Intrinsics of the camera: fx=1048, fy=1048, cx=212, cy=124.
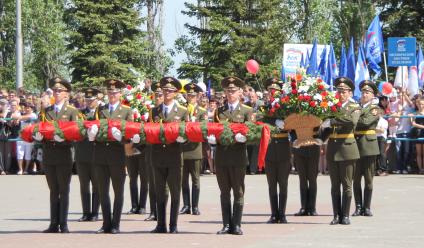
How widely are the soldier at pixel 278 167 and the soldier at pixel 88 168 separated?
8.76 ft

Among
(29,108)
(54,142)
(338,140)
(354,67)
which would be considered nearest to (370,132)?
(338,140)

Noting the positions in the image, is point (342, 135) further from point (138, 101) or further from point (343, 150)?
point (138, 101)

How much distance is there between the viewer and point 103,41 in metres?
50.6

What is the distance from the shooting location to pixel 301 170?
17.0 m

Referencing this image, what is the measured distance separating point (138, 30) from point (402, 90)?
27.9 metres

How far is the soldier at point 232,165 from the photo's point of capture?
1409 cm

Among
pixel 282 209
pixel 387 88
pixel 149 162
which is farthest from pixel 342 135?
pixel 387 88

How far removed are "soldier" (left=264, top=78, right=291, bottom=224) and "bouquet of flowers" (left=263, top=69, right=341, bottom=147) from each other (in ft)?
1.34

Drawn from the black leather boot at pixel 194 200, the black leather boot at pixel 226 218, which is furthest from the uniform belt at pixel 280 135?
the black leather boot at pixel 226 218

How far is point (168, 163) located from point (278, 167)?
8.17 ft

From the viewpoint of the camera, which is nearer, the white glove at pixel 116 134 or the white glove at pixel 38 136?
the white glove at pixel 116 134

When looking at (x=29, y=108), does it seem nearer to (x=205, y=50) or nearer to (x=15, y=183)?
(x=15, y=183)

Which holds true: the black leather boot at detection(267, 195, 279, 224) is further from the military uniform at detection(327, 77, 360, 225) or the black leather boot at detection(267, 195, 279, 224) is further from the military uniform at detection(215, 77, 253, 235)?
the military uniform at detection(215, 77, 253, 235)

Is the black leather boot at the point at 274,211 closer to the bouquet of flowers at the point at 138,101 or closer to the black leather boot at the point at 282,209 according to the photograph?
the black leather boot at the point at 282,209
